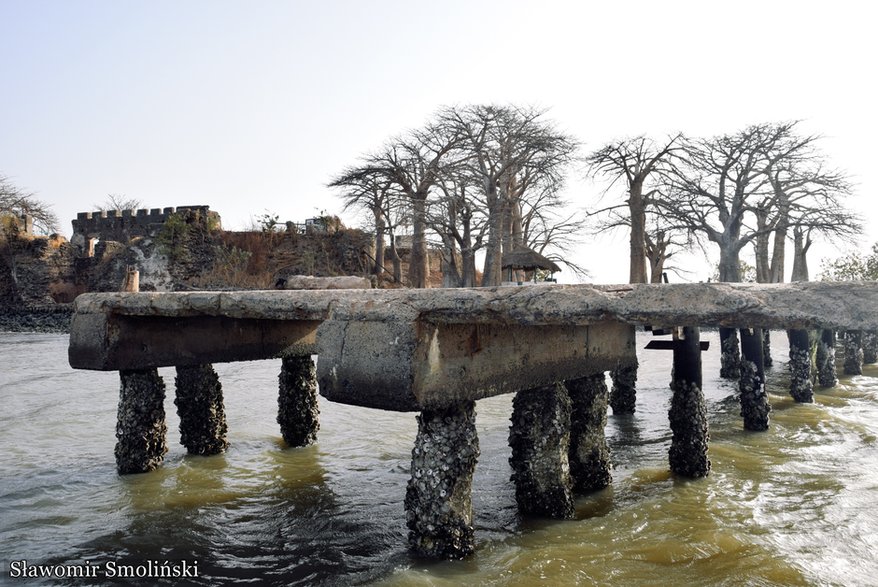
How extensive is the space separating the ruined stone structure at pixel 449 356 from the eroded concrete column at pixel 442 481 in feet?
0.04

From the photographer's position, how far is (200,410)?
922 centimetres

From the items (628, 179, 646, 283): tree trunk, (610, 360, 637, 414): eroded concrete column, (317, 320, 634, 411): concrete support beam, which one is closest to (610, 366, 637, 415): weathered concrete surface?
(610, 360, 637, 414): eroded concrete column

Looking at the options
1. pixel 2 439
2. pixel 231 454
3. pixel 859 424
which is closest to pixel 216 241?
pixel 2 439

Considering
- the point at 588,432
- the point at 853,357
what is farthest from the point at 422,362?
the point at 853,357

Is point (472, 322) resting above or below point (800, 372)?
above

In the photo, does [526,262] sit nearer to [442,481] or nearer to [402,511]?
[402,511]

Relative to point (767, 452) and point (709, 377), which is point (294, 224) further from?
point (767, 452)

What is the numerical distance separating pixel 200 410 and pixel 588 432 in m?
5.36

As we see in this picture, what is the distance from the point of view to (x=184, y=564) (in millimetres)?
5676

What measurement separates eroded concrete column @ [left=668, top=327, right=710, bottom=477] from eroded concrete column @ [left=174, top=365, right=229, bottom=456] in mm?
5997

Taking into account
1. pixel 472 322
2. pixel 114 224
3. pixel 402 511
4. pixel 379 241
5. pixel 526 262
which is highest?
pixel 114 224

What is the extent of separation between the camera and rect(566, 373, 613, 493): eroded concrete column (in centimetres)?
727

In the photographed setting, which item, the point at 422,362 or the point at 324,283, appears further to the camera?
the point at 324,283

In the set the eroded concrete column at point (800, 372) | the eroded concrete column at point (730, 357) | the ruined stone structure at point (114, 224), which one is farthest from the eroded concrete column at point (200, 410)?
the ruined stone structure at point (114, 224)
